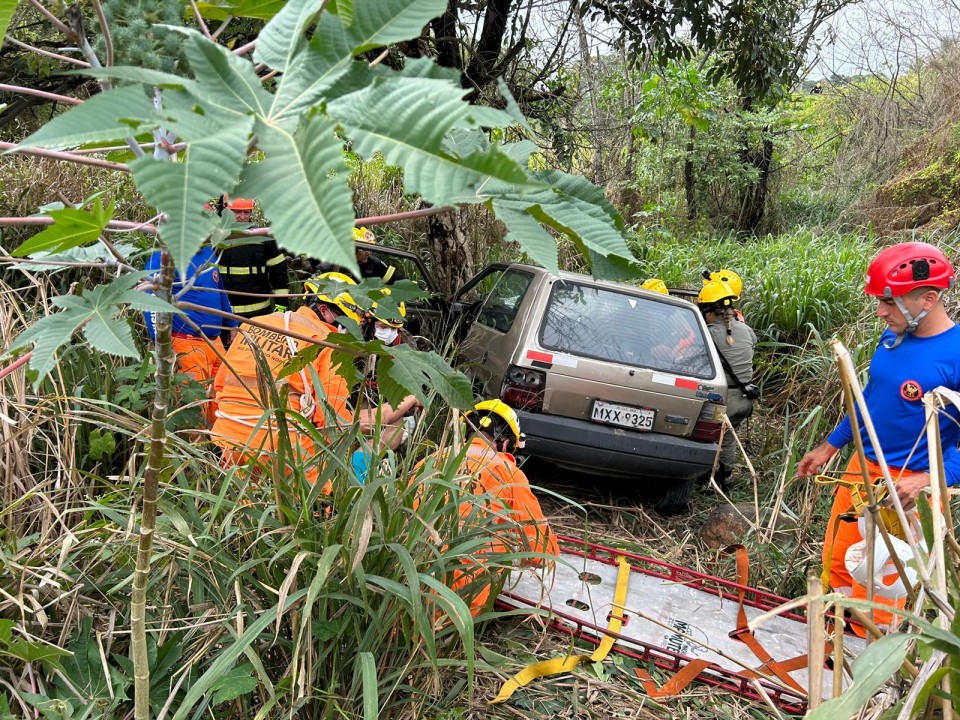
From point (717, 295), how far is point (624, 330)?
148cm

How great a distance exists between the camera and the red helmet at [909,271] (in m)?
3.10

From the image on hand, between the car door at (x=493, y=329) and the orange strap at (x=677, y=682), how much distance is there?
230 centimetres

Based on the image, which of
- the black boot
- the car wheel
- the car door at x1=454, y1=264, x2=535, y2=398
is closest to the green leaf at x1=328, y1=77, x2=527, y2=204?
the car door at x1=454, y1=264, x2=535, y2=398

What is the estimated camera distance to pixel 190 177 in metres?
0.75

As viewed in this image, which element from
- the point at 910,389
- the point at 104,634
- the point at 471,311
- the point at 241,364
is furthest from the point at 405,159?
the point at 471,311

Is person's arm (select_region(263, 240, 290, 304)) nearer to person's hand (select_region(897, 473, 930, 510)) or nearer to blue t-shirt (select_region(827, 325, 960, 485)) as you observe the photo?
blue t-shirt (select_region(827, 325, 960, 485))

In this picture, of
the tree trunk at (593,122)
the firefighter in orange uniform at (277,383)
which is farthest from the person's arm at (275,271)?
the tree trunk at (593,122)

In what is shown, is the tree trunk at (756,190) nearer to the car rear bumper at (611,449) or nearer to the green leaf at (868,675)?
the car rear bumper at (611,449)

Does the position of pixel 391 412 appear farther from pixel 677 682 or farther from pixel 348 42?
pixel 348 42

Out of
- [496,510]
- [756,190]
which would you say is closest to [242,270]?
[496,510]

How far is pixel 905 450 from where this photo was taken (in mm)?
3238

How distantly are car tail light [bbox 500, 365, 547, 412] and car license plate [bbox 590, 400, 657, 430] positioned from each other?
0.38 metres

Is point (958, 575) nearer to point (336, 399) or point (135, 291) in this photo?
point (135, 291)

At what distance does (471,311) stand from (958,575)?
17.0 feet
